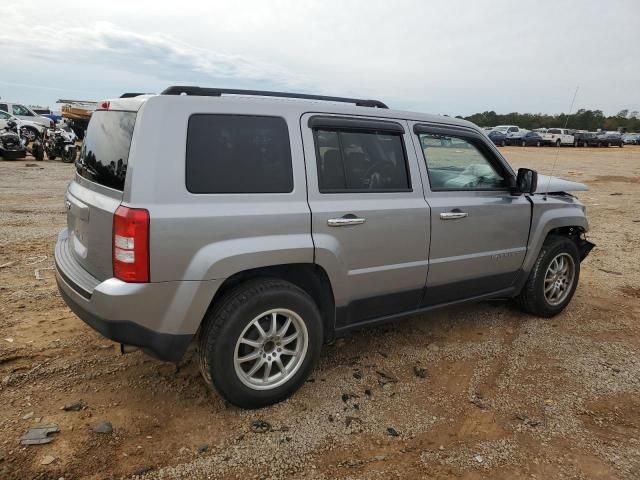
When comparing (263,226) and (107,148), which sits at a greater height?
(107,148)

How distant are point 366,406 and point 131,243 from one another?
179 cm

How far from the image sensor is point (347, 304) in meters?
3.37

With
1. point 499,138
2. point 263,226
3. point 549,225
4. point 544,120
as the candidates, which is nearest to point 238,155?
point 263,226

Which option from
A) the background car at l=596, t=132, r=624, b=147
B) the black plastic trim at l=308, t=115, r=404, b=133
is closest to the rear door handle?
the black plastic trim at l=308, t=115, r=404, b=133

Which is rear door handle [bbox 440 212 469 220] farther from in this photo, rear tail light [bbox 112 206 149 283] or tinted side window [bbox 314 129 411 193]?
rear tail light [bbox 112 206 149 283]

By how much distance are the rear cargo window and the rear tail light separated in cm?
23

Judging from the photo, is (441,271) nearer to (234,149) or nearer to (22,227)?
(234,149)

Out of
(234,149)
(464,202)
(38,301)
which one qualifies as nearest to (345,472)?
(234,149)

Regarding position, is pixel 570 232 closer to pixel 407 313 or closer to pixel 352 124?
pixel 407 313

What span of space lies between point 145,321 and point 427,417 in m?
1.82

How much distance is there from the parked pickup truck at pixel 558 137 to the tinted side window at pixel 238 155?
4397 cm

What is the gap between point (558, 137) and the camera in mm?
43406

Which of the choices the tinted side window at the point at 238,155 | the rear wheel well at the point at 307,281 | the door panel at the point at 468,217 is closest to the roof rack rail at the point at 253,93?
the tinted side window at the point at 238,155

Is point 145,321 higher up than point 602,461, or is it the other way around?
point 145,321
